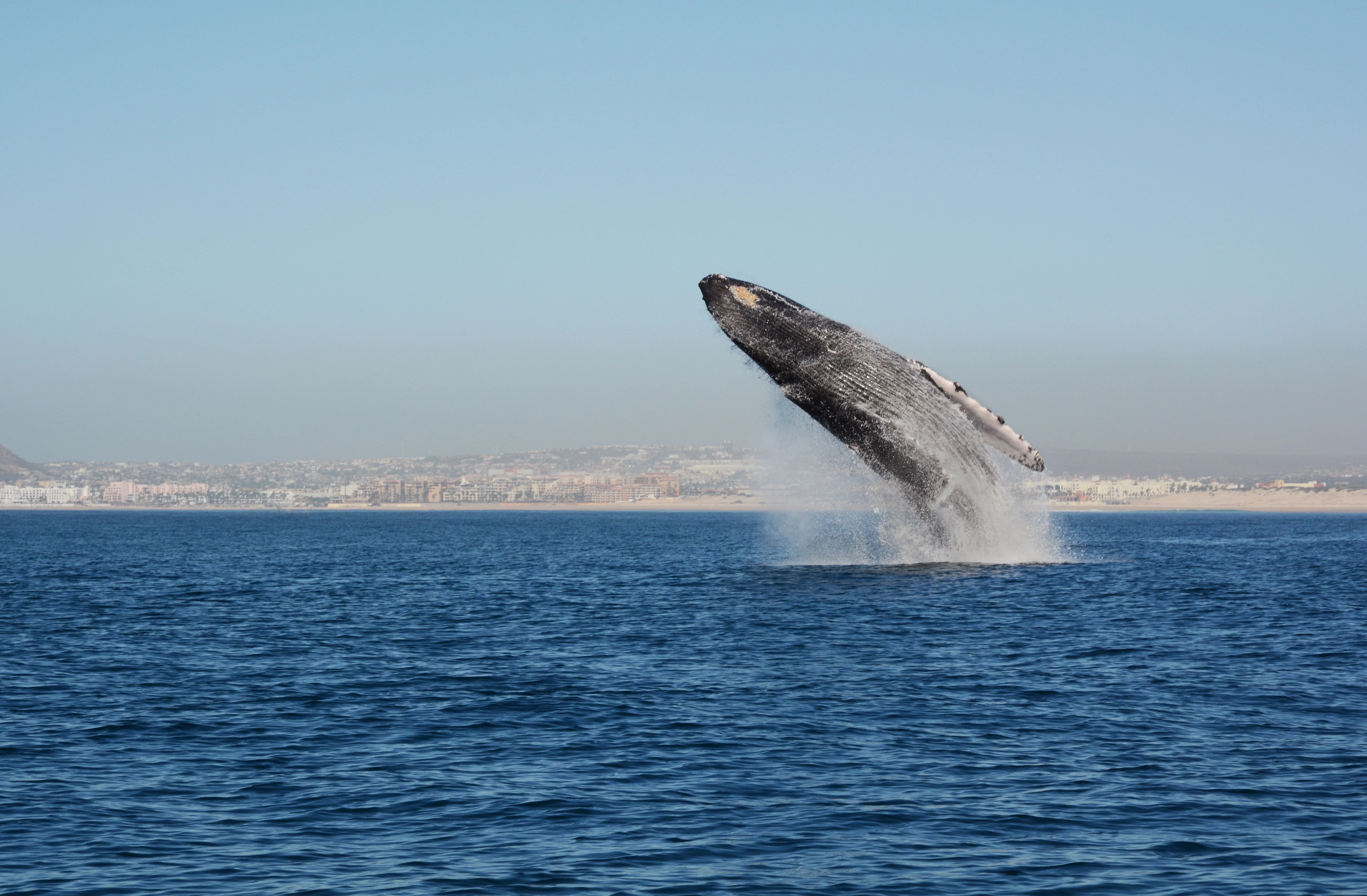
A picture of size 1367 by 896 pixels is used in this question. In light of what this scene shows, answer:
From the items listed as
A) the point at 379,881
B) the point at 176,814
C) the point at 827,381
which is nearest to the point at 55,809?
the point at 176,814

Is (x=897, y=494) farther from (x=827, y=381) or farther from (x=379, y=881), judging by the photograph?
(x=379, y=881)

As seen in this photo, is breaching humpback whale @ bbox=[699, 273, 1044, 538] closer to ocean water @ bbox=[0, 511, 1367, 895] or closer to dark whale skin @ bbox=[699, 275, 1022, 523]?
dark whale skin @ bbox=[699, 275, 1022, 523]

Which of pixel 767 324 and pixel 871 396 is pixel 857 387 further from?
pixel 767 324

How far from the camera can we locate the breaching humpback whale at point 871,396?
2881 centimetres

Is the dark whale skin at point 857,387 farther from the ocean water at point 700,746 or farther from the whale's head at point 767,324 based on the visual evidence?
the ocean water at point 700,746

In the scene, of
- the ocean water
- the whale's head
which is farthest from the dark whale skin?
the ocean water

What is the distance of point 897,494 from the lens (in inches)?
1383

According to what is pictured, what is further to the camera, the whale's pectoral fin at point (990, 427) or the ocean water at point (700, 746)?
the whale's pectoral fin at point (990, 427)

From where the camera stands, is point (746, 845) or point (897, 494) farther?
point (897, 494)

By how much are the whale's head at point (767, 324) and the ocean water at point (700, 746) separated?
5.73m

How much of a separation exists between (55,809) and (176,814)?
1.31 meters

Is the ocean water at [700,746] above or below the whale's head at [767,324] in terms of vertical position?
below

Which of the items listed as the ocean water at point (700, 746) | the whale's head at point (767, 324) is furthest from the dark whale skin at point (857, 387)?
the ocean water at point (700, 746)

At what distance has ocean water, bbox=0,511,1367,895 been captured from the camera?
11664 millimetres
